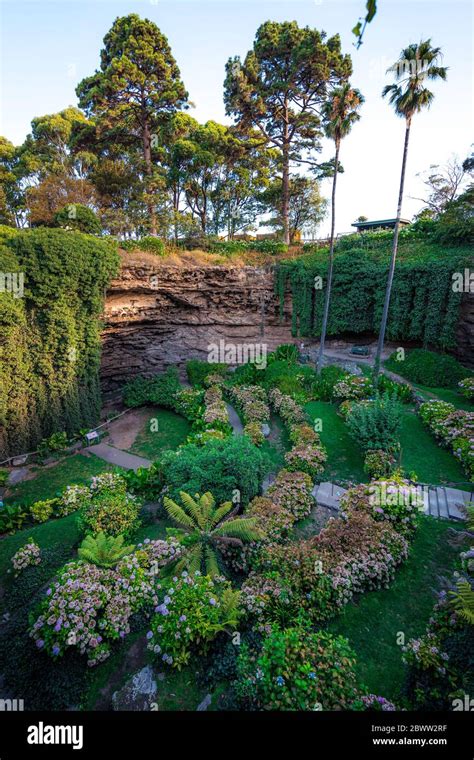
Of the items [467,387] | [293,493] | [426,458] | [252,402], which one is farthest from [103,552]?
[467,387]

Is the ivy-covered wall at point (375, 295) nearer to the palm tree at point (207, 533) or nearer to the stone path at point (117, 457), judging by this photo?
the stone path at point (117, 457)

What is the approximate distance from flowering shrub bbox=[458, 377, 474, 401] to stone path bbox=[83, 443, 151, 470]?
1430 cm

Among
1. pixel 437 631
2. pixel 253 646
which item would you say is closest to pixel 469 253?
pixel 437 631

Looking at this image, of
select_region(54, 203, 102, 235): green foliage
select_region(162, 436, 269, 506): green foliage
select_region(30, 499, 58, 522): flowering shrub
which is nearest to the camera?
select_region(162, 436, 269, 506): green foliage

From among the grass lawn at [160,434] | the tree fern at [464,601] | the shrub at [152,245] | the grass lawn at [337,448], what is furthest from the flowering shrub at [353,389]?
the shrub at [152,245]

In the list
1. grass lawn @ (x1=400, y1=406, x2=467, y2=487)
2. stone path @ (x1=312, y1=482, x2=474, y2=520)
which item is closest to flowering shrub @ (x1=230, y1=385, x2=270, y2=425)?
stone path @ (x1=312, y1=482, x2=474, y2=520)

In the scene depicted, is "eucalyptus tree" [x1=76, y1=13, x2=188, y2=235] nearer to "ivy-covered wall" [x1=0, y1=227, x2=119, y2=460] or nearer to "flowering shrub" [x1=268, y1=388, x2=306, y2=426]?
"ivy-covered wall" [x1=0, y1=227, x2=119, y2=460]

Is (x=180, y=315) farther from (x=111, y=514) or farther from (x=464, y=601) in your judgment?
(x=464, y=601)

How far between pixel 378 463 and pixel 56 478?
12.5 m

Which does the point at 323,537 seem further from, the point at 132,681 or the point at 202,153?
the point at 202,153

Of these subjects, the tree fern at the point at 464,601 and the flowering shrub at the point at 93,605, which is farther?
the flowering shrub at the point at 93,605

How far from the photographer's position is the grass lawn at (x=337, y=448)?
1096cm

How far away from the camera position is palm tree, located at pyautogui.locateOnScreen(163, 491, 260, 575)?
7.19 meters

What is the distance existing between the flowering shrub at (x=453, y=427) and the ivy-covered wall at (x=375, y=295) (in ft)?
21.9
